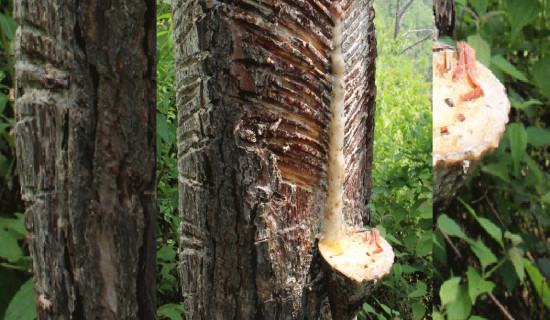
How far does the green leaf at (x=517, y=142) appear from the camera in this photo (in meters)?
0.32

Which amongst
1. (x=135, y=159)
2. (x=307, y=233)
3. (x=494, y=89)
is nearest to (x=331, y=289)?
(x=307, y=233)

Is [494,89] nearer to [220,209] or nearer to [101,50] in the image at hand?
[220,209]

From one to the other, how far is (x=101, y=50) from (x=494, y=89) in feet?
1.93

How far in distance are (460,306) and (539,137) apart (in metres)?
0.16

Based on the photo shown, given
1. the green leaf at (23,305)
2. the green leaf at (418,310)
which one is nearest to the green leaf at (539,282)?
the green leaf at (23,305)

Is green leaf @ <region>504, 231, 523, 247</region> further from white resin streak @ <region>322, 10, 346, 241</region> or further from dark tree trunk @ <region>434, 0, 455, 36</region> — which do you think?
white resin streak @ <region>322, 10, 346, 241</region>

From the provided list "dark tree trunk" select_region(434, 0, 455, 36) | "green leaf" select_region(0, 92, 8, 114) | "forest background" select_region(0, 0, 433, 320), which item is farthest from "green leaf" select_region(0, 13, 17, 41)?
"dark tree trunk" select_region(434, 0, 455, 36)

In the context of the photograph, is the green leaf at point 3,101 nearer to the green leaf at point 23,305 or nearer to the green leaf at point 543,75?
the green leaf at point 23,305

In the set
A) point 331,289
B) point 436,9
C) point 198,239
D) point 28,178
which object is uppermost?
point 436,9

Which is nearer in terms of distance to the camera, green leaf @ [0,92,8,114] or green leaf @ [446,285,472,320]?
green leaf @ [446,285,472,320]

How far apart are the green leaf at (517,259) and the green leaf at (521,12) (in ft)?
0.58

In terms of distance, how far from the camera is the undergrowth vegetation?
1.04 feet

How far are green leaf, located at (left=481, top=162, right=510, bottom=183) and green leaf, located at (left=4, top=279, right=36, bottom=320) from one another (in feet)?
2.47

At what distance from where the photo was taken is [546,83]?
12.4 inches
